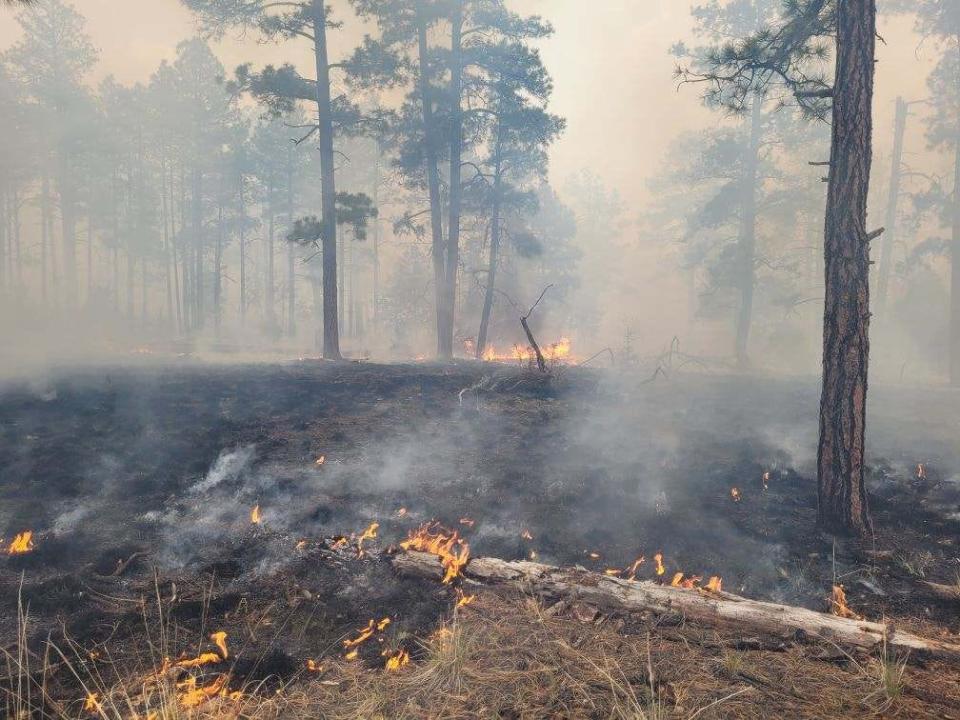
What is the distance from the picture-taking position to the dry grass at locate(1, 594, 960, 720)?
3.15 meters

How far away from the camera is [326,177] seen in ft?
55.4

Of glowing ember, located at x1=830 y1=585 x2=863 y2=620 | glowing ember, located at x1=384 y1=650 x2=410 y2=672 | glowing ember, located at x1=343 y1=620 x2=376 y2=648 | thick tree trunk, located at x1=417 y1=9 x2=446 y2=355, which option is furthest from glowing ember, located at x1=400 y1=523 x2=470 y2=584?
thick tree trunk, located at x1=417 y1=9 x2=446 y2=355

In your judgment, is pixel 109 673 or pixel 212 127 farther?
pixel 212 127

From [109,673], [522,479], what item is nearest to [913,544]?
[522,479]

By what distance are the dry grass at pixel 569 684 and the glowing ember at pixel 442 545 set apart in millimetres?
1197

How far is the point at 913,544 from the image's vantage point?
6.17 meters

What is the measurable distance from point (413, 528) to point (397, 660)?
2.66m

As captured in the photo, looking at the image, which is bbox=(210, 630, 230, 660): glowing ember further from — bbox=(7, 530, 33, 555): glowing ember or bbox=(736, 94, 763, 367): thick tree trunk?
bbox=(736, 94, 763, 367): thick tree trunk

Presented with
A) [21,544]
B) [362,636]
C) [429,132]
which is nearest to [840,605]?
[362,636]

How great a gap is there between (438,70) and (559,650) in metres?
22.0

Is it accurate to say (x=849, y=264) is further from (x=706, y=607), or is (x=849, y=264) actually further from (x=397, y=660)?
(x=397, y=660)

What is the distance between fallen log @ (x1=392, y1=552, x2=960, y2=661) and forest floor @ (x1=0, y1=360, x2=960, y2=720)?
0.59 feet

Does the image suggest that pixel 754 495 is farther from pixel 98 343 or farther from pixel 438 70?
pixel 98 343

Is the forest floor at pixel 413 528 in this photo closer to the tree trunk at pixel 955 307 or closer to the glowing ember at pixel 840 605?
the glowing ember at pixel 840 605
